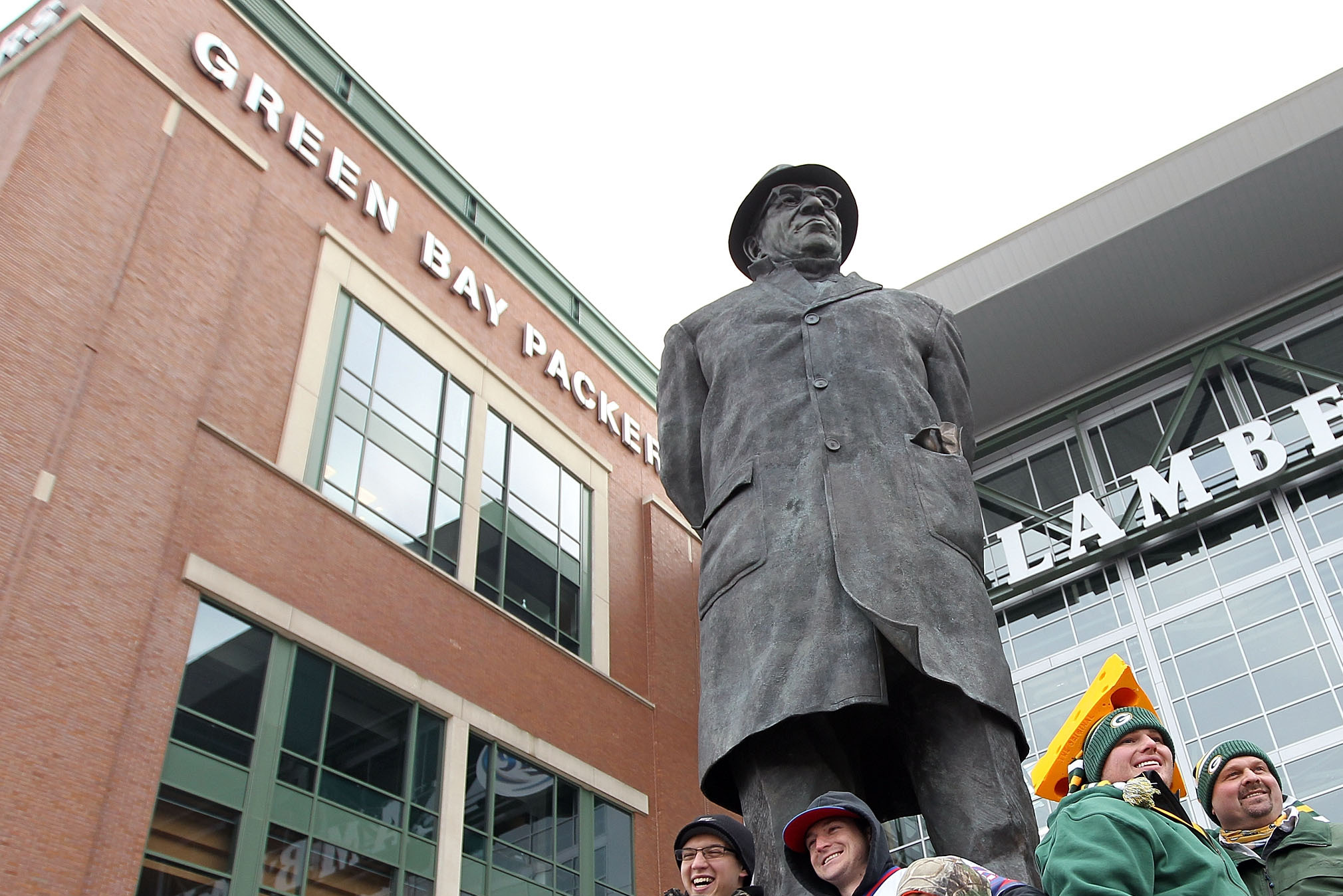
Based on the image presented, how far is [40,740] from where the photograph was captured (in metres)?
11.4

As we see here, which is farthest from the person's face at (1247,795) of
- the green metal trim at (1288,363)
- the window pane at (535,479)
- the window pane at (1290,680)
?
the green metal trim at (1288,363)

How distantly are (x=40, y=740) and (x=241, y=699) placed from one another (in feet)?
8.51

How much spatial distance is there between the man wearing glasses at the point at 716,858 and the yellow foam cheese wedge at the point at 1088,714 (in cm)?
102

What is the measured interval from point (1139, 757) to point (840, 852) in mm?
992

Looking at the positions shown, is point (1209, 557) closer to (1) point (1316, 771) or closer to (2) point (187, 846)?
(1) point (1316, 771)

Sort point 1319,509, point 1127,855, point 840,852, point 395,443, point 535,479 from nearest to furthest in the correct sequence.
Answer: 1. point 1127,855
2. point 840,852
3. point 395,443
4. point 535,479
5. point 1319,509

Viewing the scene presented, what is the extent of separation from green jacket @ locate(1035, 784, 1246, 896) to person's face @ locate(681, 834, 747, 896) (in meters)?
1.18

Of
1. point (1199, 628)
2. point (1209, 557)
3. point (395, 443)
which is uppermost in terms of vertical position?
point (1209, 557)

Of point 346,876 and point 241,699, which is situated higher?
point 241,699

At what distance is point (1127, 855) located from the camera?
284 cm

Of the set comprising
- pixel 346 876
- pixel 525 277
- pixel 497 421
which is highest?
pixel 525 277

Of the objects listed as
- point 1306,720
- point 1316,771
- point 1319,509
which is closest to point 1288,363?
point 1319,509

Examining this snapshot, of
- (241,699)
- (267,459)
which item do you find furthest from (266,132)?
Answer: (241,699)

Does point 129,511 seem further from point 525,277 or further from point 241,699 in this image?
point 525,277
